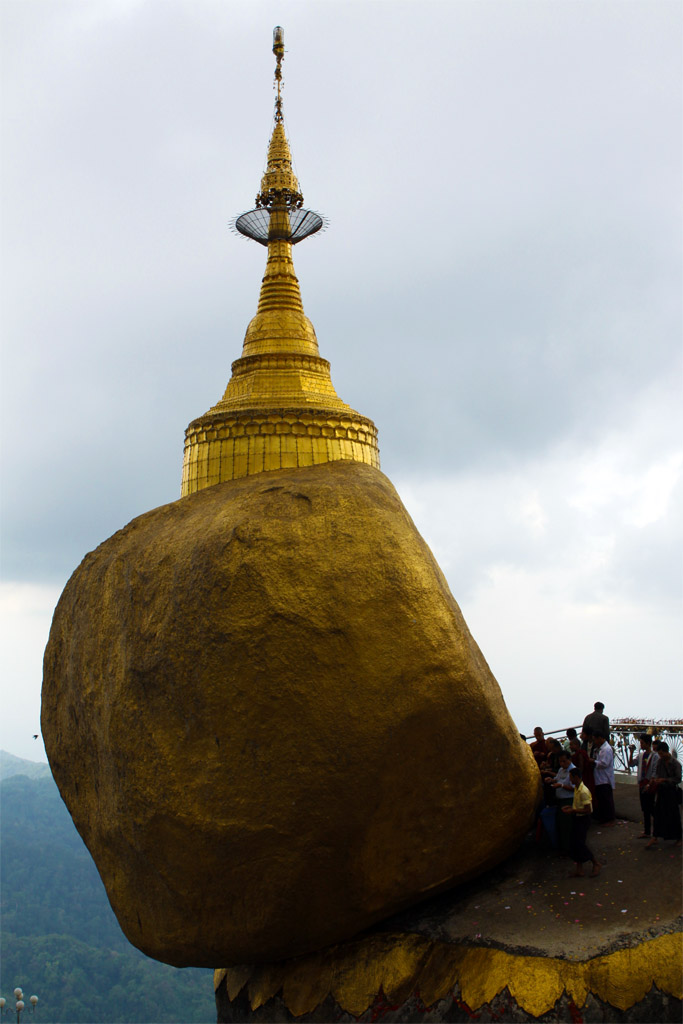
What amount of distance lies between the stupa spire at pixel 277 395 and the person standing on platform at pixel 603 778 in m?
5.84

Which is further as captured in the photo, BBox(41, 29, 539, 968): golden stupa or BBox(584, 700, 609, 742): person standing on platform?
BBox(584, 700, 609, 742): person standing on platform

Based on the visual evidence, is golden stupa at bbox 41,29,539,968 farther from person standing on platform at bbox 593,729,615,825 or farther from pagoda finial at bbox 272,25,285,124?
pagoda finial at bbox 272,25,285,124

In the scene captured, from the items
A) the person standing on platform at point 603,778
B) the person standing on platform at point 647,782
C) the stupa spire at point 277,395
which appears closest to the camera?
the person standing on platform at point 647,782

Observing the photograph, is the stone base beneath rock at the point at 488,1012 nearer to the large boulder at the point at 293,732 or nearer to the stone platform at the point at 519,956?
the stone platform at the point at 519,956

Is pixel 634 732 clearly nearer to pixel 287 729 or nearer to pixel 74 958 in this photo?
pixel 287 729

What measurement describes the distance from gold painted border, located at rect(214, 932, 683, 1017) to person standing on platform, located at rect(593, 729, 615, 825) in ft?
8.14

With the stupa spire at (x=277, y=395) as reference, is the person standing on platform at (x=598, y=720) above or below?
below

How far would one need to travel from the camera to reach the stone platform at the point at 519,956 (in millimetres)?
7395

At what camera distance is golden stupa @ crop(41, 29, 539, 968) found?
25.6 feet

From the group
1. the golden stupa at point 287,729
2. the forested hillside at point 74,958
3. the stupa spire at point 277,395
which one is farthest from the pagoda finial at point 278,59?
the forested hillside at point 74,958

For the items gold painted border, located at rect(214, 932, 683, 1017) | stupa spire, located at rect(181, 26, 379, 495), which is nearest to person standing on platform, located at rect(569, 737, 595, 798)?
gold painted border, located at rect(214, 932, 683, 1017)

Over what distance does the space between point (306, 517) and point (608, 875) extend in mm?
4323

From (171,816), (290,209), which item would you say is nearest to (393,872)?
(171,816)

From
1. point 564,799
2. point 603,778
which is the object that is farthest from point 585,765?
point 564,799
